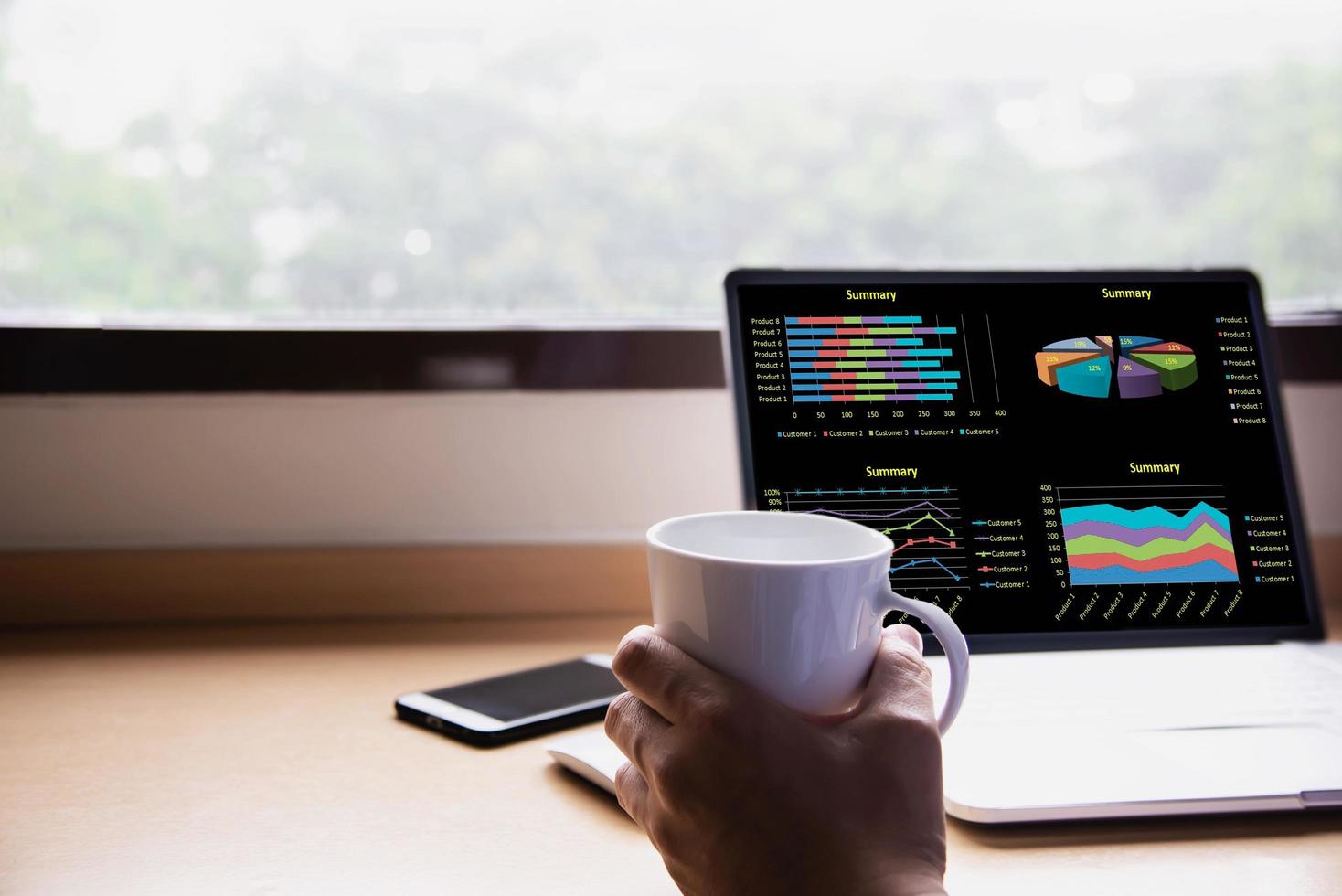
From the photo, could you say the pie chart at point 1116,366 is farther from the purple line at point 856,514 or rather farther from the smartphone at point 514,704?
the smartphone at point 514,704

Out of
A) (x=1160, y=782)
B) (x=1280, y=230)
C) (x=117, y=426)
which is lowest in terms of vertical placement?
(x=1160, y=782)

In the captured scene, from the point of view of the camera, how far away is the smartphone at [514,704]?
640mm

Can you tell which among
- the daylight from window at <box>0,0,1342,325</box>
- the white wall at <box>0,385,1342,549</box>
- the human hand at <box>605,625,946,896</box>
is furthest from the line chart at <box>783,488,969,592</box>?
the daylight from window at <box>0,0,1342,325</box>

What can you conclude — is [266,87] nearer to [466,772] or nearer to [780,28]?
[780,28]

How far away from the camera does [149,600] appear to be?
955 mm

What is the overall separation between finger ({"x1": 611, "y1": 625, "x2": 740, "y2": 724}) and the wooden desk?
0.11 metres

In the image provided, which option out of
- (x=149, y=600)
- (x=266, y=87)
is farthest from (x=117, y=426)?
(x=266, y=87)

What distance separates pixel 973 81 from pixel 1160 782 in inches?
39.6

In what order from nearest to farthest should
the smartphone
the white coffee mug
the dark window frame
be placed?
the white coffee mug → the smartphone → the dark window frame

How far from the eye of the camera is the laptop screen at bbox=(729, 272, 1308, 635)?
2.24 feet

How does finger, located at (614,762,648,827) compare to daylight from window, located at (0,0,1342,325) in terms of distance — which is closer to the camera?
finger, located at (614,762,648,827)

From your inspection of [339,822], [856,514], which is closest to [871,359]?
[856,514]

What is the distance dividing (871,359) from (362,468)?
0.61 meters

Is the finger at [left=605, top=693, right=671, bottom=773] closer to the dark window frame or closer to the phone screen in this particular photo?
the phone screen
